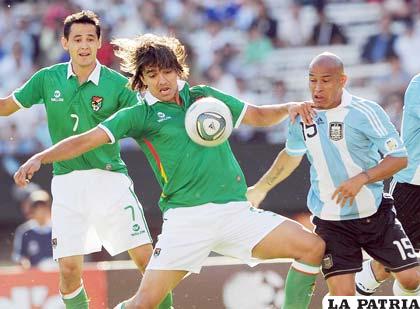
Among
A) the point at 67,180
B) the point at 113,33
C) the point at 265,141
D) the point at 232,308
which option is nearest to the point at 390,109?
the point at 265,141

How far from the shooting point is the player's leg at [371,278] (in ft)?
24.9

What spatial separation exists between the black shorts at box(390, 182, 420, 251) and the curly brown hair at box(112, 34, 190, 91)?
78.5 inches

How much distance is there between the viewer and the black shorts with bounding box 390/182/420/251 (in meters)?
7.64

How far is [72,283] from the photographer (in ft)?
24.3

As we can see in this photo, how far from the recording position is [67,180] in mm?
7477

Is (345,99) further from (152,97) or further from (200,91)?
(152,97)

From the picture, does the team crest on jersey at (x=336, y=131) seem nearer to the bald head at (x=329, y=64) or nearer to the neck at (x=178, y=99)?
the bald head at (x=329, y=64)

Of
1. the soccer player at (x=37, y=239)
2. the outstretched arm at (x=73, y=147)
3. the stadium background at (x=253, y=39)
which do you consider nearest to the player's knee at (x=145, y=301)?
the outstretched arm at (x=73, y=147)

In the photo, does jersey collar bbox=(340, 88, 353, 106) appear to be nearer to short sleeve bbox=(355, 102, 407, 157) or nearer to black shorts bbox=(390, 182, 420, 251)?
short sleeve bbox=(355, 102, 407, 157)

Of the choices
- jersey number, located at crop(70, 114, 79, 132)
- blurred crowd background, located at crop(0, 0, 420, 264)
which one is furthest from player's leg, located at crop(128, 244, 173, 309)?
blurred crowd background, located at crop(0, 0, 420, 264)

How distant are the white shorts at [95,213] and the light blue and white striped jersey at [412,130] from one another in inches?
75.6

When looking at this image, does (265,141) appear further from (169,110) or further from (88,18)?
(169,110)

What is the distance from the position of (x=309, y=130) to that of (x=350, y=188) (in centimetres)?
56

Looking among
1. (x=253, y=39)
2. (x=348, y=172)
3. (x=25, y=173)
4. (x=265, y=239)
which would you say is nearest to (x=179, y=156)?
(x=265, y=239)
